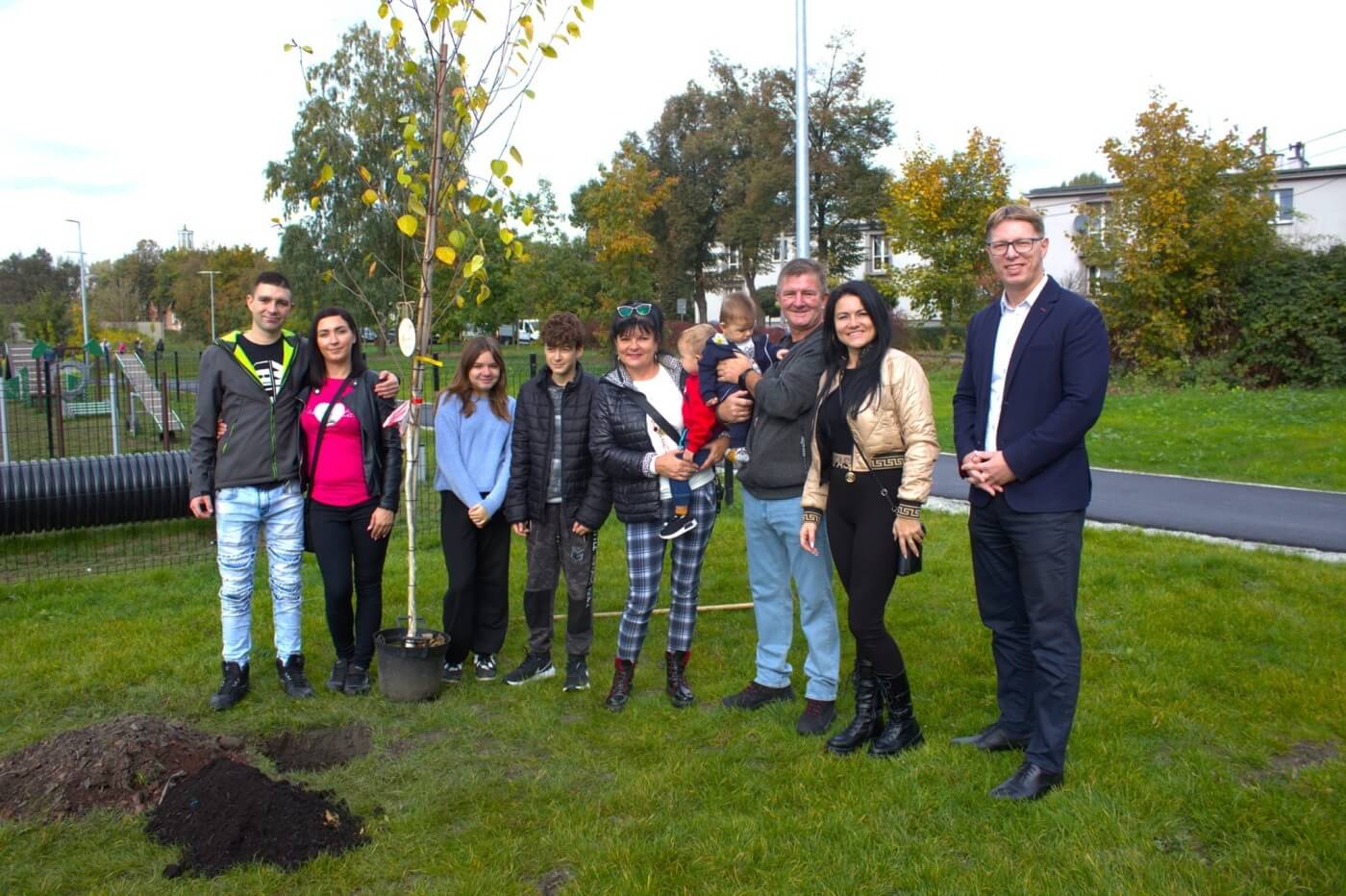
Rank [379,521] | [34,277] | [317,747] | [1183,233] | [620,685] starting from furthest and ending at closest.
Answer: [34,277] < [1183,233] < [379,521] < [620,685] < [317,747]

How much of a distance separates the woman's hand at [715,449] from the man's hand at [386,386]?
1678mm

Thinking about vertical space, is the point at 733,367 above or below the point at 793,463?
above

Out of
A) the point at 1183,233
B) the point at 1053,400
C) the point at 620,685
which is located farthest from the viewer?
the point at 1183,233

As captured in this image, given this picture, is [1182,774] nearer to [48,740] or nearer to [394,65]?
[48,740]

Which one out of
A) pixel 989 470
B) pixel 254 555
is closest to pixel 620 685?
pixel 254 555

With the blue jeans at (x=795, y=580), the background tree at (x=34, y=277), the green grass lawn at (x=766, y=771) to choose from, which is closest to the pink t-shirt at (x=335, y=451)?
the green grass lawn at (x=766, y=771)

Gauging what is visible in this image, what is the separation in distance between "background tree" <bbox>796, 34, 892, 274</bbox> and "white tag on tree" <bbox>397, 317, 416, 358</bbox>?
44090mm

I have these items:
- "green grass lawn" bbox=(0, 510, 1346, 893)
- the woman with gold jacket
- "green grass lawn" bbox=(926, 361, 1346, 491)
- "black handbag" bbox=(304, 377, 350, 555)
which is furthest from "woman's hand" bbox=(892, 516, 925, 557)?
"green grass lawn" bbox=(926, 361, 1346, 491)

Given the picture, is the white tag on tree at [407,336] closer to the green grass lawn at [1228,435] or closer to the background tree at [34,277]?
the green grass lawn at [1228,435]

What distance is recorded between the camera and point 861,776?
4.01m

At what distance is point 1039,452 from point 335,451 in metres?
3.38

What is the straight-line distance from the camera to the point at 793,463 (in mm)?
4438

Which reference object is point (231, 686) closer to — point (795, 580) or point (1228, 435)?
point (795, 580)

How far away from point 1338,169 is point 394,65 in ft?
122
